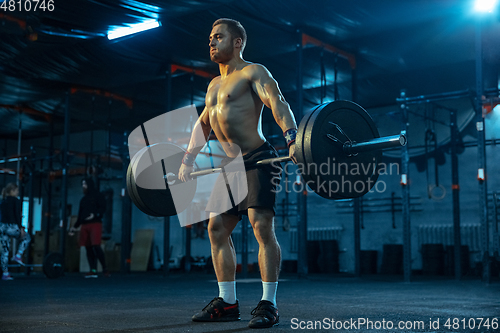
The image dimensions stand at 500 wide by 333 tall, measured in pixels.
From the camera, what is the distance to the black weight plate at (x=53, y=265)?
6.91 metres

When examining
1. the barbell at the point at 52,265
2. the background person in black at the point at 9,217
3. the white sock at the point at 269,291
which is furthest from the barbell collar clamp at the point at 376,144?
the barbell at the point at 52,265

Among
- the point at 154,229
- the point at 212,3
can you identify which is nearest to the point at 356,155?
→ the point at 212,3

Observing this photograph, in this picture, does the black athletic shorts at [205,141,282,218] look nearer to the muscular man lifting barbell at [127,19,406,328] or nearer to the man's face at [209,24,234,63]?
the muscular man lifting barbell at [127,19,406,328]

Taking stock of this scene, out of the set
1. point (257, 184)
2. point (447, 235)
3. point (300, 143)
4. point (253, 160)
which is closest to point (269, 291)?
point (257, 184)

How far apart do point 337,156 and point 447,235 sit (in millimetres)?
7634

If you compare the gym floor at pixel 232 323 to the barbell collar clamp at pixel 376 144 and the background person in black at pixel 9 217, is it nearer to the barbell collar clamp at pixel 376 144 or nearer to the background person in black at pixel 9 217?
the barbell collar clamp at pixel 376 144

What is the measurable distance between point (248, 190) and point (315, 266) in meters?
7.70

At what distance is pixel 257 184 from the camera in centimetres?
226

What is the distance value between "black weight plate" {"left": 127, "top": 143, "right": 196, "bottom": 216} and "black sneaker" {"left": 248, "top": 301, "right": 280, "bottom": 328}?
71 cm

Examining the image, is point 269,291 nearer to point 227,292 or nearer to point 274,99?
point 227,292

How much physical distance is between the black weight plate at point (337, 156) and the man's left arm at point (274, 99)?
5.8 inches

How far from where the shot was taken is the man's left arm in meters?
2.16

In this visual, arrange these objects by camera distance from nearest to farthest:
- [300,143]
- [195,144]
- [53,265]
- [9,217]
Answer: [300,143] < [195,144] < [9,217] < [53,265]

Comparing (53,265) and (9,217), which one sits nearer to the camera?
(9,217)
